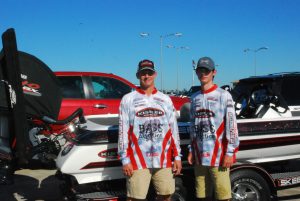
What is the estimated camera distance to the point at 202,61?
4.34m

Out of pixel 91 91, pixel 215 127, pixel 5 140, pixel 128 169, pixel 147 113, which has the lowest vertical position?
pixel 128 169

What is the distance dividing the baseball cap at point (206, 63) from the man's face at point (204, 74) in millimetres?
33

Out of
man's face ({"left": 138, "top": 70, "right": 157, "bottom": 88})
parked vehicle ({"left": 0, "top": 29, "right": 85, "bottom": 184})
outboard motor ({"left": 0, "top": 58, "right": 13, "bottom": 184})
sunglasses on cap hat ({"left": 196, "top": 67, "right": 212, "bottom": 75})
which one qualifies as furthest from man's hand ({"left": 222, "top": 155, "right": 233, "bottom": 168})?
outboard motor ({"left": 0, "top": 58, "right": 13, "bottom": 184})

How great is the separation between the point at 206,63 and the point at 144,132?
3.10 feet

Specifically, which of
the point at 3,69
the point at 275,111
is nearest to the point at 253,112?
the point at 275,111

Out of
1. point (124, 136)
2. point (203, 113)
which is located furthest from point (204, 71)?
point (124, 136)

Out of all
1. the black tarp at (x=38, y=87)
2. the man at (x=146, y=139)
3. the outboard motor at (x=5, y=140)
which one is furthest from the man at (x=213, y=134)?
the outboard motor at (x=5, y=140)

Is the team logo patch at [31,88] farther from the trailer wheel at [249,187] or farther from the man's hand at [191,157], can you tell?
the trailer wheel at [249,187]

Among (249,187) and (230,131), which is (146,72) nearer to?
(230,131)

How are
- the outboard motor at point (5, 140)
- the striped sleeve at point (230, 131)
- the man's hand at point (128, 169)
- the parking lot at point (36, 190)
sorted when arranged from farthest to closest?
the parking lot at point (36, 190)
the outboard motor at point (5, 140)
the striped sleeve at point (230, 131)
the man's hand at point (128, 169)

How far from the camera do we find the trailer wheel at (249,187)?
4891 mm

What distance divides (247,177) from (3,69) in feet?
9.57

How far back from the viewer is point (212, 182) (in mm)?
4352

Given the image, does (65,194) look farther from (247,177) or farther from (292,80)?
(292,80)
